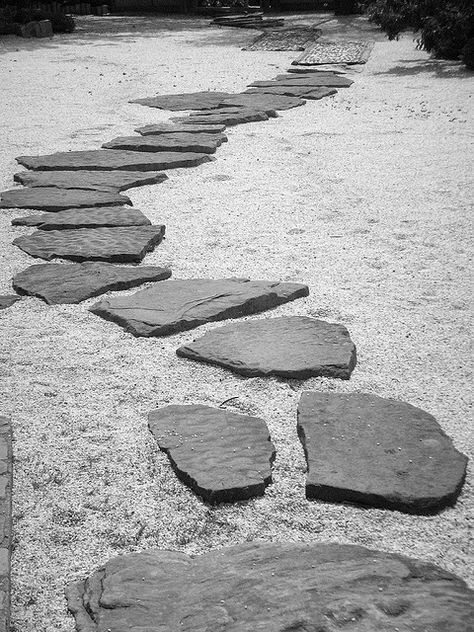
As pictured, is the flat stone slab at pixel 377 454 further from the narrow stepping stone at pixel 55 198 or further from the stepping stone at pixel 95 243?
the narrow stepping stone at pixel 55 198

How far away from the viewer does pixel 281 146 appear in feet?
19.9

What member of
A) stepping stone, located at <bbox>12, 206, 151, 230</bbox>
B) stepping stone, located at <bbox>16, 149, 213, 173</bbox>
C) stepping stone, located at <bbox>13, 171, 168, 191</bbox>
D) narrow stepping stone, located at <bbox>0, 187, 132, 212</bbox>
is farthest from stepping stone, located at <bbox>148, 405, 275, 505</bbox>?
stepping stone, located at <bbox>16, 149, 213, 173</bbox>

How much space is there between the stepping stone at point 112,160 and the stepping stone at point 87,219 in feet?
3.06

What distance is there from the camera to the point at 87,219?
4.20 m

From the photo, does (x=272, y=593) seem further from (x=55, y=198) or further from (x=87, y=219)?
(x=55, y=198)

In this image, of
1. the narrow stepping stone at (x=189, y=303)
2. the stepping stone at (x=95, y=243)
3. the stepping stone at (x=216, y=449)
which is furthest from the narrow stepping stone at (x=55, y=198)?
the stepping stone at (x=216, y=449)

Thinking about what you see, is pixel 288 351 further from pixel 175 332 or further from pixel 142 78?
pixel 142 78

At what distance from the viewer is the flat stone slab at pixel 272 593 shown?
59.8 inches

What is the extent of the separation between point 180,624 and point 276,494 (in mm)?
569

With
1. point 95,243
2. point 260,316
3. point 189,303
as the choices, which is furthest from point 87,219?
point 260,316

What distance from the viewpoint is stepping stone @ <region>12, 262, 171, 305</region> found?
3.31 meters

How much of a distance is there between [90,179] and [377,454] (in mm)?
3300

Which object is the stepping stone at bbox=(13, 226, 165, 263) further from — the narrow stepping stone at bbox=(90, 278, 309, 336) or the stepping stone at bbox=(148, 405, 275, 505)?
the stepping stone at bbox=(148, 405, 275, 505)

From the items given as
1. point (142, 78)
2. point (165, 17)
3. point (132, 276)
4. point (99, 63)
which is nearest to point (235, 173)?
point (132, 276)
